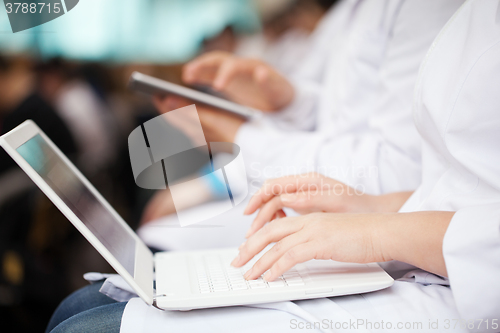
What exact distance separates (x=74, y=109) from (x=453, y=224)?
1.20 meters


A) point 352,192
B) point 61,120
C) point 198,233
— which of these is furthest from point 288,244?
point 61,120

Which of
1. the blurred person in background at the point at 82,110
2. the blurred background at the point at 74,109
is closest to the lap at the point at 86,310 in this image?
the blurred background at the point at 74,109

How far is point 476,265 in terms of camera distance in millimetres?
371

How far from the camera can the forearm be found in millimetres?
397

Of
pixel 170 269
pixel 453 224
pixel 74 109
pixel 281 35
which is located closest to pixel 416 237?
pixel 453 224

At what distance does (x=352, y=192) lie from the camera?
573 millimetres

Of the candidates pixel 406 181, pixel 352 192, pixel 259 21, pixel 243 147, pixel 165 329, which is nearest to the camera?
pixel 165 329

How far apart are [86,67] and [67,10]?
0.37 metres

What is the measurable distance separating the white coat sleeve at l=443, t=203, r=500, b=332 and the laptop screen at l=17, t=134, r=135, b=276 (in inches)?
13.1

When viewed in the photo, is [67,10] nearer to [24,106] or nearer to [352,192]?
[24,106]

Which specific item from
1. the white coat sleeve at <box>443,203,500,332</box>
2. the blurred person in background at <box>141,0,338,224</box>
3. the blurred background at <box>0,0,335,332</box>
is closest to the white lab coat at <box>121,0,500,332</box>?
the white coat sleeve at <box>443,203,500,332</box>

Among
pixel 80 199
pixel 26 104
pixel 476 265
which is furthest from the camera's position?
pixel 26 104

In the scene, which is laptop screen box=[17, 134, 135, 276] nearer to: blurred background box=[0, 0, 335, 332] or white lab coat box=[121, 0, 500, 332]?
white lab coat box=[121, 0, 500, 332]

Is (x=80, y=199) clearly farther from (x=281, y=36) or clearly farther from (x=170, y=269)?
(x=281, y=36)
